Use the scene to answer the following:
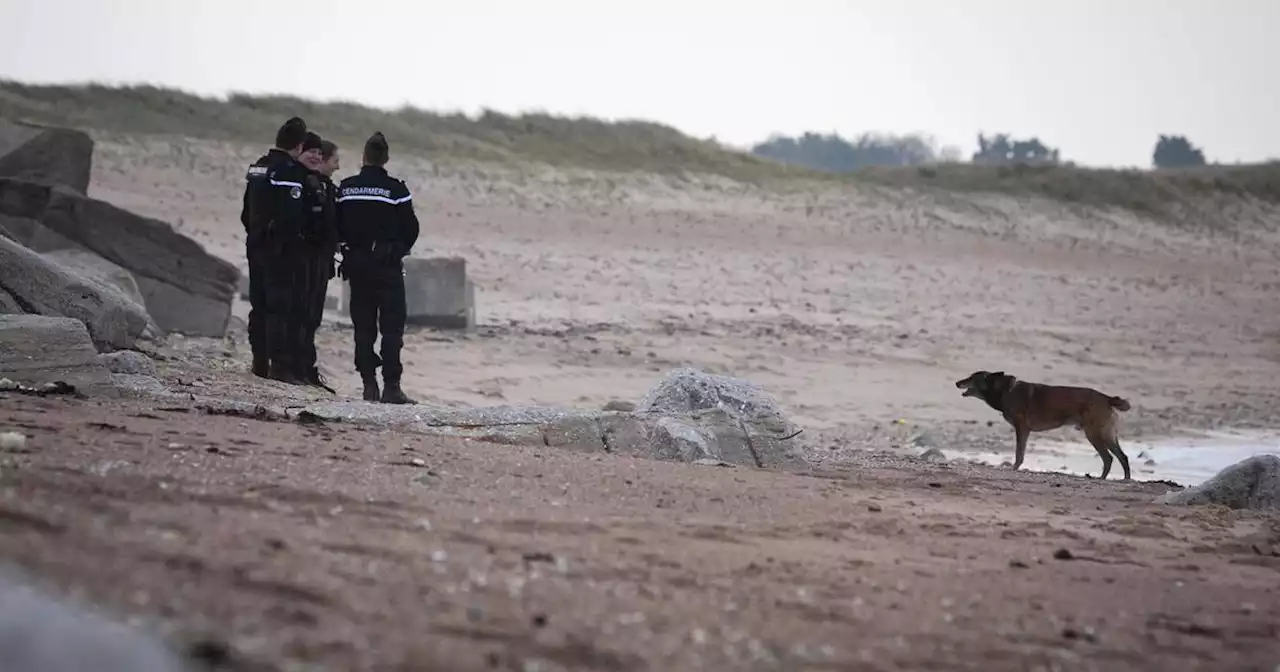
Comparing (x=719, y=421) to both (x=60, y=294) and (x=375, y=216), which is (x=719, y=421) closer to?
(x=375, y=216)

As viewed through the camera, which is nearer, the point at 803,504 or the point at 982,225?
the point at 803,504

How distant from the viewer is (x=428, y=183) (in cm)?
2761

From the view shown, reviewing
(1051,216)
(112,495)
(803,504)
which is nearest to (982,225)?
(1051,216)

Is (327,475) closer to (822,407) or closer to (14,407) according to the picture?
(14,407)

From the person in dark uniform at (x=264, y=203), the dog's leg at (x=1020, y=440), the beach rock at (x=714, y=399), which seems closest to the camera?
the beach rock at (x=714, y=399)

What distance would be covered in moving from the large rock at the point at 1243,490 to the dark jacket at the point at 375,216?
480cm

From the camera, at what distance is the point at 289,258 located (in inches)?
379

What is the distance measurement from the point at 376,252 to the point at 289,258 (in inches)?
30.7

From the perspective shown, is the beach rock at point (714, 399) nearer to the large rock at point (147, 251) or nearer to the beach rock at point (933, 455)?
the beach rock at point (933, 455)

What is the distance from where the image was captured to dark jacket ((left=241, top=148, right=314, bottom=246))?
30.7 feet

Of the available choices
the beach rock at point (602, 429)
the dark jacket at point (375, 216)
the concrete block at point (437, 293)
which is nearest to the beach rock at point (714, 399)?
the beach rock at point (602, 429)

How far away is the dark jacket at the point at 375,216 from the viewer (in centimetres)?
912

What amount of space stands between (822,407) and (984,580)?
907 cm

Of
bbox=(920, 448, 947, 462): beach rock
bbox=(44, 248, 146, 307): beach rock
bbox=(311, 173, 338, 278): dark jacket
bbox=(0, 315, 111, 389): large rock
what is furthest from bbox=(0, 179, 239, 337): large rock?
bbox=(920, 448, 947, 462): beach rock
